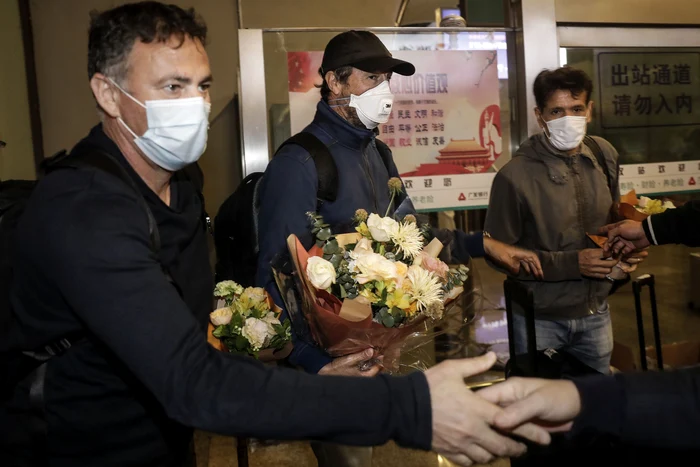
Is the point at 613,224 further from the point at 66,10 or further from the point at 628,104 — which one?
the point at 66,10

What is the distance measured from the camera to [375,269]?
5.23ft

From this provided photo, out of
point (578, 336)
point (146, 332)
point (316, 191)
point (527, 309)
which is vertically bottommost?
point (578, 336)

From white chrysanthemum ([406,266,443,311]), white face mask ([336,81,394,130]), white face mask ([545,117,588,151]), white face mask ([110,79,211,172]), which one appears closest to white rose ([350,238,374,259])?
white chrysanthemum ([406,266,443,311])

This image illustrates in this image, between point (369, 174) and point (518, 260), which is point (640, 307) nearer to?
point (518, 260)

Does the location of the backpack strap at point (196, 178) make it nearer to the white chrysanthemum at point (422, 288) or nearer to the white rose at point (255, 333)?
the white rose at point (255, 333)

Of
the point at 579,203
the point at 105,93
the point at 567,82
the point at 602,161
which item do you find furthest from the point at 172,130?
the point at 602,161

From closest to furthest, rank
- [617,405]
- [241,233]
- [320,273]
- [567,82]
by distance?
[617,405]
[320,273]
[241,233]
[567,82]

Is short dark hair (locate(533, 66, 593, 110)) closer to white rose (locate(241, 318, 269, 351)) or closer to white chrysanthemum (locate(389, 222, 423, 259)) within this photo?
white chrysanthemum (locate(389, 222, 423, 259))

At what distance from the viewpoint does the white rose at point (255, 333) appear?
1885 millimetres

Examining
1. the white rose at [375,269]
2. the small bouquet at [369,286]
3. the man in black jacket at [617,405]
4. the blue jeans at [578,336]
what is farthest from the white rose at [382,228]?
the blue jeans at [578,336]

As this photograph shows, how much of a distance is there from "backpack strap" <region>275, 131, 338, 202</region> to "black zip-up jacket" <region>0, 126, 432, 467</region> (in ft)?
3.27

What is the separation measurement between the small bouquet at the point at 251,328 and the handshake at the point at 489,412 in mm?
744

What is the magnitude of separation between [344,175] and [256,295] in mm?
561

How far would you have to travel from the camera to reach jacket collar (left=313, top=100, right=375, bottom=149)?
229 centimetres
